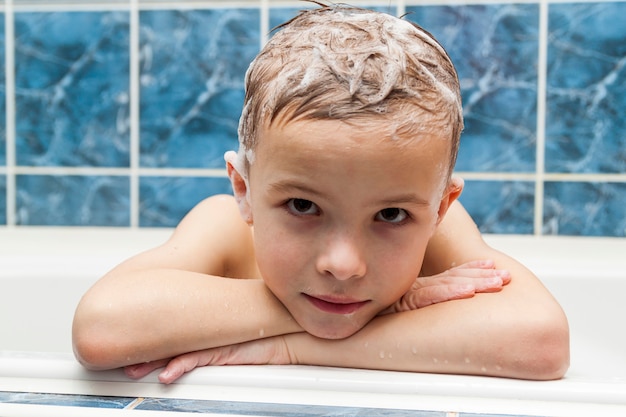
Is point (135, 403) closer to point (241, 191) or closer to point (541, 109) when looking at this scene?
point (241, 191)

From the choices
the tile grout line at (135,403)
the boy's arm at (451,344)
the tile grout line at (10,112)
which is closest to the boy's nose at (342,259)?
the boy's arm at (451,344)

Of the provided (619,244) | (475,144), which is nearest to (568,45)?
(475,144)

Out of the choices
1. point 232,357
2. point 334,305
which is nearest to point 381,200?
point 334,305

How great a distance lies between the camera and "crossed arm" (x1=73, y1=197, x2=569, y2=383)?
2.53 ft

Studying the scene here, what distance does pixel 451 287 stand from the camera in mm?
875

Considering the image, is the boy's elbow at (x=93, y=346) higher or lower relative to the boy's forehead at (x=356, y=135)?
lower

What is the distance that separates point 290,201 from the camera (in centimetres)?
78

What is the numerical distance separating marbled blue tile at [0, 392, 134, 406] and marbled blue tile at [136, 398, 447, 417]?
0.09 feet

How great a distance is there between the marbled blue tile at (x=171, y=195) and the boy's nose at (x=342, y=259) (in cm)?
100

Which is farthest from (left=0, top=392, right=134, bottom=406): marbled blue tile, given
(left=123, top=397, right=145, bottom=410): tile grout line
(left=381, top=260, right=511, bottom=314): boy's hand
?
(left=381, top=260, right=511, bottom=314): boy's hand

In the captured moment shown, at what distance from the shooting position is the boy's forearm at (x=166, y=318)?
0.77 m

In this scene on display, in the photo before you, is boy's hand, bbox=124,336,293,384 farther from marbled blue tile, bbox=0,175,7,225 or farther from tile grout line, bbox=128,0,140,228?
marbled blue tile, bbox=0,175,7,225

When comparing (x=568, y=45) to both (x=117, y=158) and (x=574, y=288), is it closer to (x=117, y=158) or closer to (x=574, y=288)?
(x=574, y=288)

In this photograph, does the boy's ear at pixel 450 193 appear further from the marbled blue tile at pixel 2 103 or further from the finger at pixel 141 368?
the marbled blue tile at pixel 2 103
